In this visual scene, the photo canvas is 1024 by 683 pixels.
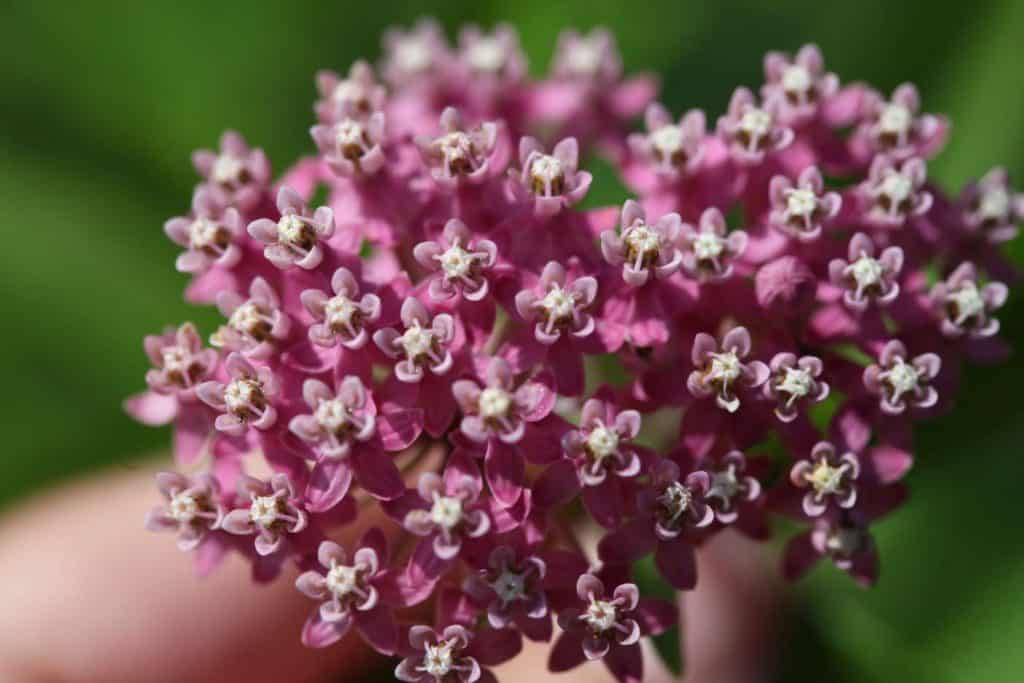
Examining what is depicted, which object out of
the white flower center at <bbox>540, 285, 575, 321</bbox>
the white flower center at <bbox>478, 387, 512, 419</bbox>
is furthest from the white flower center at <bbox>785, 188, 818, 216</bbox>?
the white flower center at <bbox>478, 387, 512, 419</bbox>

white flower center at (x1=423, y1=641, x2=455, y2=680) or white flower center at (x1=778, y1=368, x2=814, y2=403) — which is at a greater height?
white flower center at (x1=778, y1=368, x2=814, y2=403)

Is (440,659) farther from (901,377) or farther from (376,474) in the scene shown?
(901,377)

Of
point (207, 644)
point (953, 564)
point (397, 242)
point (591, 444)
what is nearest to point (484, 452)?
point (591, 444)

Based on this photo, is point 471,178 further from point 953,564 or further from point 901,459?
point 953,564

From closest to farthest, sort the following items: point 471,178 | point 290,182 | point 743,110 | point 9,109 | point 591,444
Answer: point 591,444 → point 471,178 → point 743,110 → point 290,182 → point 9,109

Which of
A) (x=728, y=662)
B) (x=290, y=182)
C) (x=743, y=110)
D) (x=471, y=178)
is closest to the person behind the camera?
(x=471, y=178)

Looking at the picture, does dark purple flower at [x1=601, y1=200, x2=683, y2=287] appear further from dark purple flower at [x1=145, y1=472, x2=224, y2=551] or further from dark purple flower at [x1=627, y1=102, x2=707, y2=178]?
dark purple flower at [x1=145, y1=472, x2=224, y2=551]
